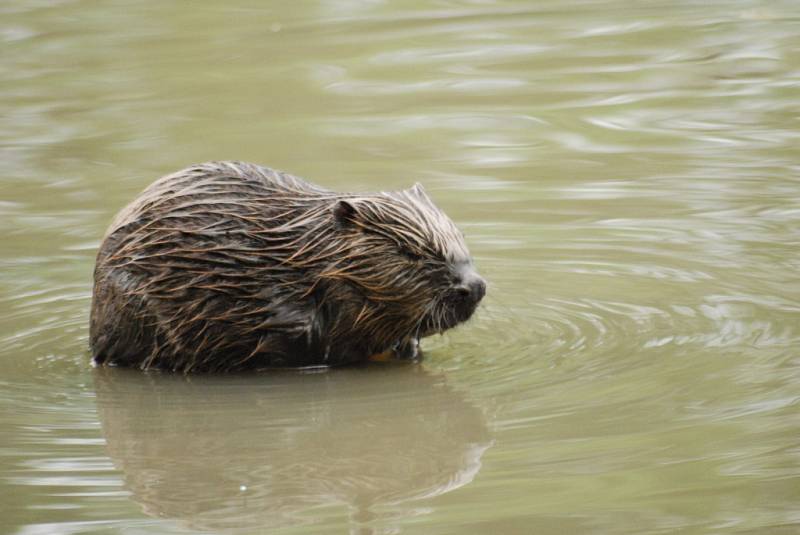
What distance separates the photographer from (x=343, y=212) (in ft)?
23.2

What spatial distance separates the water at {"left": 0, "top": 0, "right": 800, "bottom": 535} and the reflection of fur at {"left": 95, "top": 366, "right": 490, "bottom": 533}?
0.06 feet

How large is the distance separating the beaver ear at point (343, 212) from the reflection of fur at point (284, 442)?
0.76 m

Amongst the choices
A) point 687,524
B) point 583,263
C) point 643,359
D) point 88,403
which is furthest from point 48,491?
point 583,263

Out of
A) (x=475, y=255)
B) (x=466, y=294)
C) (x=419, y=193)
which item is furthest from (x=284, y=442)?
(x=475, y=255)

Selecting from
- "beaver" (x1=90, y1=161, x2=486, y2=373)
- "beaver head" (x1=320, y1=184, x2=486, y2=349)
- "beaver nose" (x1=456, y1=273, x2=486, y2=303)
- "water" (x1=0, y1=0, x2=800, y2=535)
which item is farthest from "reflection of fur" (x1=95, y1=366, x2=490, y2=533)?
"beaver nose" (x1=456, y1=273, x2=486, y2=303)

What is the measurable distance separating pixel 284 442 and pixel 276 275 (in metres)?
1.06

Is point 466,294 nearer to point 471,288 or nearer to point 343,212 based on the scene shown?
point 471,288

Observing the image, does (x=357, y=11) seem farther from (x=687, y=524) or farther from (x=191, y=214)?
(x=687, y=524)

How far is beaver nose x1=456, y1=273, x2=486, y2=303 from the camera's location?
6906 millimetres

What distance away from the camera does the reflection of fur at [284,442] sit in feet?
18.3

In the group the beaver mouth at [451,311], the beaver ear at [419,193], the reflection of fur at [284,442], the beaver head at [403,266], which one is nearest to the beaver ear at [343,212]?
the beaver head at [403,266]

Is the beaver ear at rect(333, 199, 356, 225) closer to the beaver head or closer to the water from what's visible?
the beaver head

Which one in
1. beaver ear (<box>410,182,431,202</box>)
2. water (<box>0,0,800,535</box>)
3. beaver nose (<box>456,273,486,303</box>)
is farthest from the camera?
beaver ear (<box>410,182,431,202</box>)

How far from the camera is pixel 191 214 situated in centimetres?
714
